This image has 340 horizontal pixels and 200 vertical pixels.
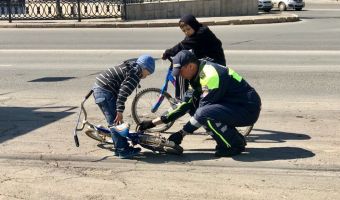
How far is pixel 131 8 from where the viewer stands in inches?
1117

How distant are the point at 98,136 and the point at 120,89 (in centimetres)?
93

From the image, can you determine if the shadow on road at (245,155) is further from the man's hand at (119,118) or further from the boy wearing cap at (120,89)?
the man's hand at (119,118)

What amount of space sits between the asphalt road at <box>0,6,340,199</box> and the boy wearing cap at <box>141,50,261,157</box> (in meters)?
0.24

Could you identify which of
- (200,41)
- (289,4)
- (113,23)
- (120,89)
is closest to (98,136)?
(120,89)

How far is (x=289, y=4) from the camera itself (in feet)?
142

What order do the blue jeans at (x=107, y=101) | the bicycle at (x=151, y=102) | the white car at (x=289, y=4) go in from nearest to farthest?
the blue jeans at (x=107, y=101) < the bicycle at (x=151, y=102) < the white car at (x=289, y=4)

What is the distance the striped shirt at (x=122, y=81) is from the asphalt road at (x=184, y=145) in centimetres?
70

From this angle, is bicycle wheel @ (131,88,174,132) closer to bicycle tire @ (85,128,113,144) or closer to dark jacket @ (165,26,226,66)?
dark jacket @ (165,26,226,66)

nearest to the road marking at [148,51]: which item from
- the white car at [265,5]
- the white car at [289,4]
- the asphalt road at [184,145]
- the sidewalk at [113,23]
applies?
the asphalt road at [184,145]

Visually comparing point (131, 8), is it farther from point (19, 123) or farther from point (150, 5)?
point (19, 123)

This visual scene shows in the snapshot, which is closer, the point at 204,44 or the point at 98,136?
the point at 98,136

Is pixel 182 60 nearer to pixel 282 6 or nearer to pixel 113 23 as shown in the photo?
pixel 113 23

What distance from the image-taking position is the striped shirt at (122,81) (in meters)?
6.41

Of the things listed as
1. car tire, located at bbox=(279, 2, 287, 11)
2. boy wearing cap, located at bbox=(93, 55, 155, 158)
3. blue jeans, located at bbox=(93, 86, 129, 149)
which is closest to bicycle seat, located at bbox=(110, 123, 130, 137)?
boy wearing cap, located at bbox=(93, 55, 155, 158)
